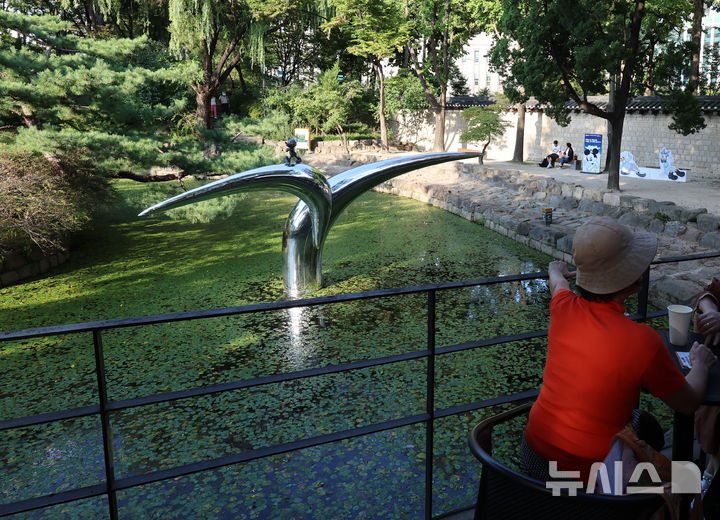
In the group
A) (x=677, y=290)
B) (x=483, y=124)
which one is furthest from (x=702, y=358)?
(x=483, y=124)

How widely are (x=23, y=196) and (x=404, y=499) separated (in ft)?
15.6

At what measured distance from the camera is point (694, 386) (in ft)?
4.33

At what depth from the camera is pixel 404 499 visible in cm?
243

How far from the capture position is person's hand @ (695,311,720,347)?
1.70 m

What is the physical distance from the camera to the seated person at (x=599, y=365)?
4.03 feet

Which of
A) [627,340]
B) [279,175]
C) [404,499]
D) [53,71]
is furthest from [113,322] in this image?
[53,71]

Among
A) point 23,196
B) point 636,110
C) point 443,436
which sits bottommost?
point 443,436

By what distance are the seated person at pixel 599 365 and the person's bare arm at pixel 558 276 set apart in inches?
6.3

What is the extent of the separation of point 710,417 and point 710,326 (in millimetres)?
273

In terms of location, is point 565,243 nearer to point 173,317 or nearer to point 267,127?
point 267,127

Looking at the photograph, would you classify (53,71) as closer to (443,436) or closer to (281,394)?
(281,394)

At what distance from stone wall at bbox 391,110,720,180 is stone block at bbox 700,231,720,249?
6.82 m

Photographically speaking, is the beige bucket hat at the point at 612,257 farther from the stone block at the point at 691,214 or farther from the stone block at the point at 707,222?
the stone block at the point at 691,214

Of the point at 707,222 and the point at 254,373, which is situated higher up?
the point at 707,222
